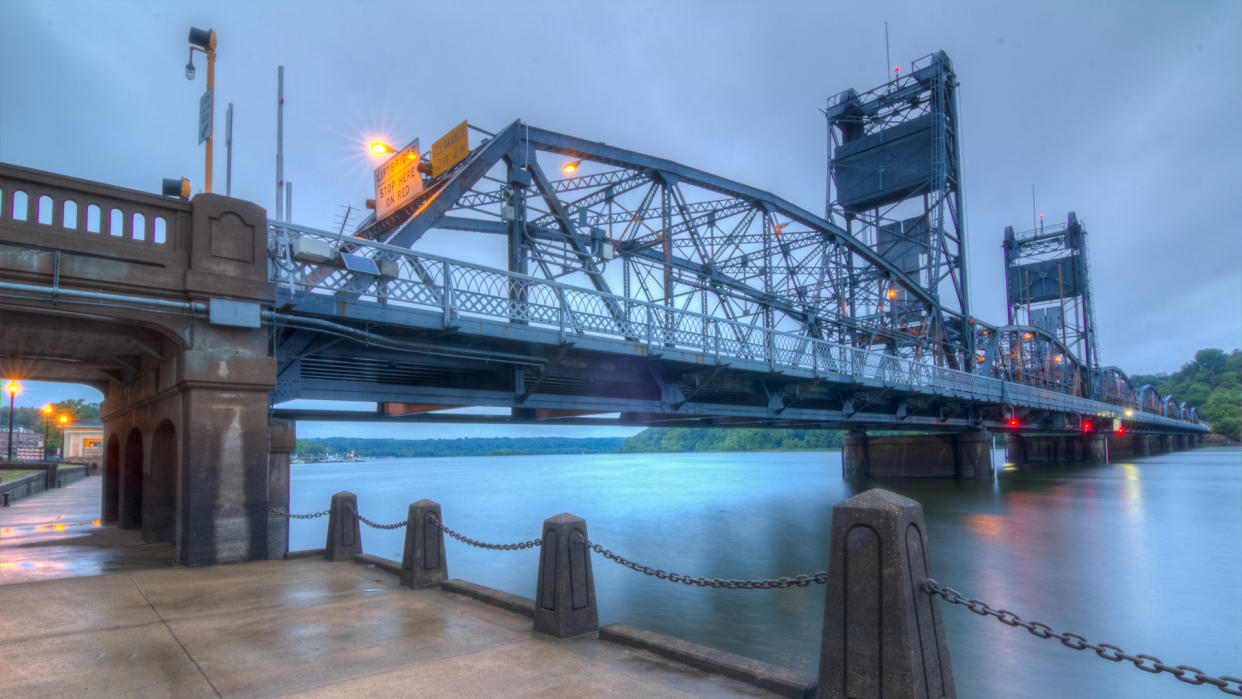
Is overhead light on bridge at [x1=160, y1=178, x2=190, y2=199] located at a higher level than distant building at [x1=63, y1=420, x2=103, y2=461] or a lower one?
higher

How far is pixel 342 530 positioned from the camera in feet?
38.9

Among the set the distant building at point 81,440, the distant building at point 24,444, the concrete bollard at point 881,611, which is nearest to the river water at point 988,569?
the concrete bollard at point 881,611

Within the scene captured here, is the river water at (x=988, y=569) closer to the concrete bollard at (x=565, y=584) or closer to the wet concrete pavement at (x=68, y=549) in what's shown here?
the concrete bollard at (x=565, y=584)

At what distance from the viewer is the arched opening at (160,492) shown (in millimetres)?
14820

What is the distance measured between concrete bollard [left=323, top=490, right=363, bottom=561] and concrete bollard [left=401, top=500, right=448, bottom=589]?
101 inches

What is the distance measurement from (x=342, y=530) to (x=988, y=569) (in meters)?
17.3

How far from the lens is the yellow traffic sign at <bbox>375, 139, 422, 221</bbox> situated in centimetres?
2236

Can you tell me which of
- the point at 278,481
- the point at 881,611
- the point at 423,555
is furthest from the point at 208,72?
the point at 881,611

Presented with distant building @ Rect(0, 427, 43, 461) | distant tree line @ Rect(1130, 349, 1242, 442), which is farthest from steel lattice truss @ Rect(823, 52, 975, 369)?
distant tree line @ Rect(1130, 349, 1242, 442)

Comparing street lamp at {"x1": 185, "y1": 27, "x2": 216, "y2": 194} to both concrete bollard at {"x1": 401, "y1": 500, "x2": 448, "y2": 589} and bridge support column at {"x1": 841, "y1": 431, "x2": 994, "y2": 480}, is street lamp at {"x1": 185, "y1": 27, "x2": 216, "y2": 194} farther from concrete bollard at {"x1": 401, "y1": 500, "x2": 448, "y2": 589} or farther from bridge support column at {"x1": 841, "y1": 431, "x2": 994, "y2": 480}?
bridge support column at {"x1": 841, "y1": 431, "x2": 994, "y2": 480}

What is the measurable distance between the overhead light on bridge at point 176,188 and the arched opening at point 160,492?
4969mm

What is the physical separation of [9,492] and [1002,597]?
3878 cm

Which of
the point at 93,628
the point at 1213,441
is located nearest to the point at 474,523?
the point at 93,628

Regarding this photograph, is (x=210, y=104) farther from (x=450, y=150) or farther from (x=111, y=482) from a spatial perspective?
(x=111, y=482)
